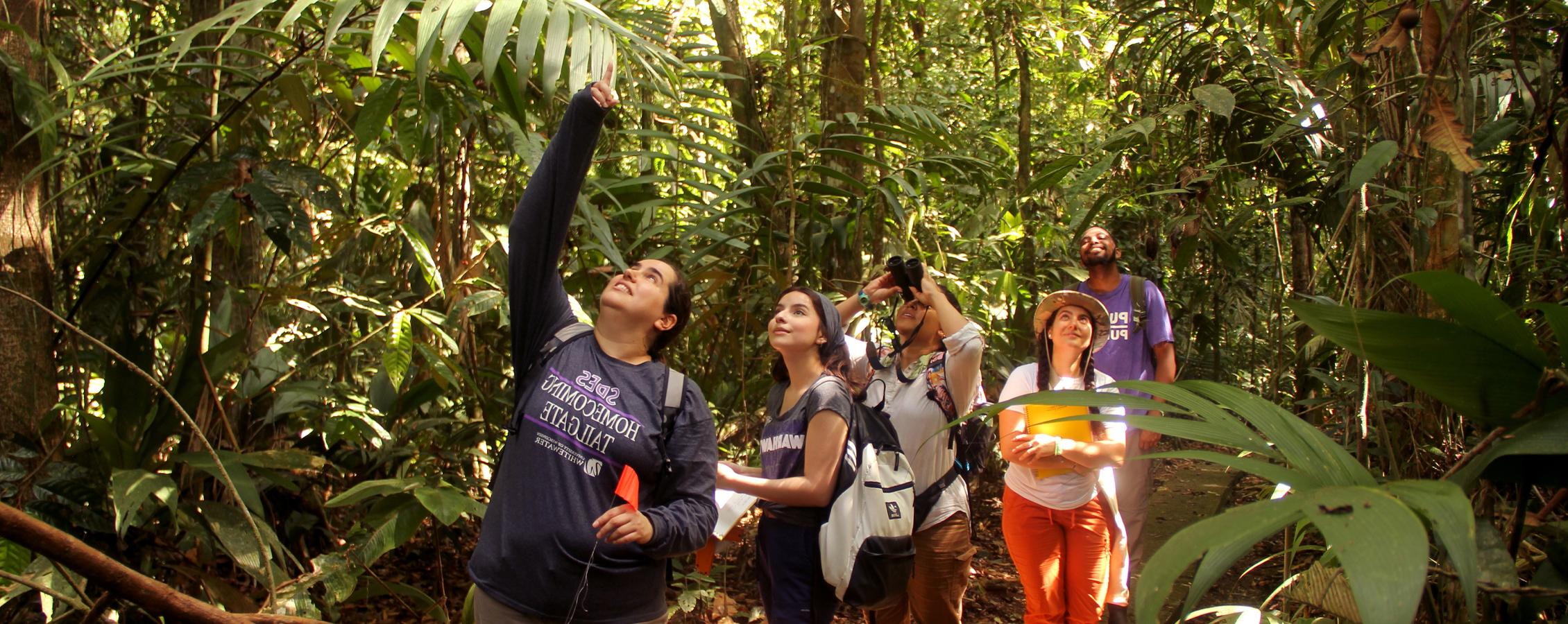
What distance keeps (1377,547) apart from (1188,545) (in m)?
0.11

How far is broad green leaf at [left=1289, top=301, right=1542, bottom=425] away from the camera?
1028 millimetres

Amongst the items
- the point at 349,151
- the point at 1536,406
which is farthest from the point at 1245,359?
the point at 1536,406

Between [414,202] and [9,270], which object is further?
[414,202]

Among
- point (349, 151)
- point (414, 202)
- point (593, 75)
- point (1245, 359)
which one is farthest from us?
point (1245, 359)

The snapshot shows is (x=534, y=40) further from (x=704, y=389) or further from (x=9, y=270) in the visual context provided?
(x=704, y=389)

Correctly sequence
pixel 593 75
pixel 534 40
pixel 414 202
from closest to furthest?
1. pixel 534 40
2. pixel 593 75
3. pixel 414 202

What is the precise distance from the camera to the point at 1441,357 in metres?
1.05

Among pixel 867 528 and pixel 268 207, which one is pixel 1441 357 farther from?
pixel 268 207

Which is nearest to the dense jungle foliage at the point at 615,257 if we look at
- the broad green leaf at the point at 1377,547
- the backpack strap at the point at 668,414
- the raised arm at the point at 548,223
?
the broad green leaf at the point at 1377,547

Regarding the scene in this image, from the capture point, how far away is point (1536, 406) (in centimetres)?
101

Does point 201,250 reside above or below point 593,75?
below

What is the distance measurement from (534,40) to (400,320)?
4.02 feet

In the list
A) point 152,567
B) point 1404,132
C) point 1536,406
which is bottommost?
point 152,567

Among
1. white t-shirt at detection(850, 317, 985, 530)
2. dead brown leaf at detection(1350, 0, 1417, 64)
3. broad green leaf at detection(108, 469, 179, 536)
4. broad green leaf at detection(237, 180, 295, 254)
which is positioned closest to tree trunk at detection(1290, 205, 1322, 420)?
dead brown leaf at detection(1350, 0, 1417, 64)
